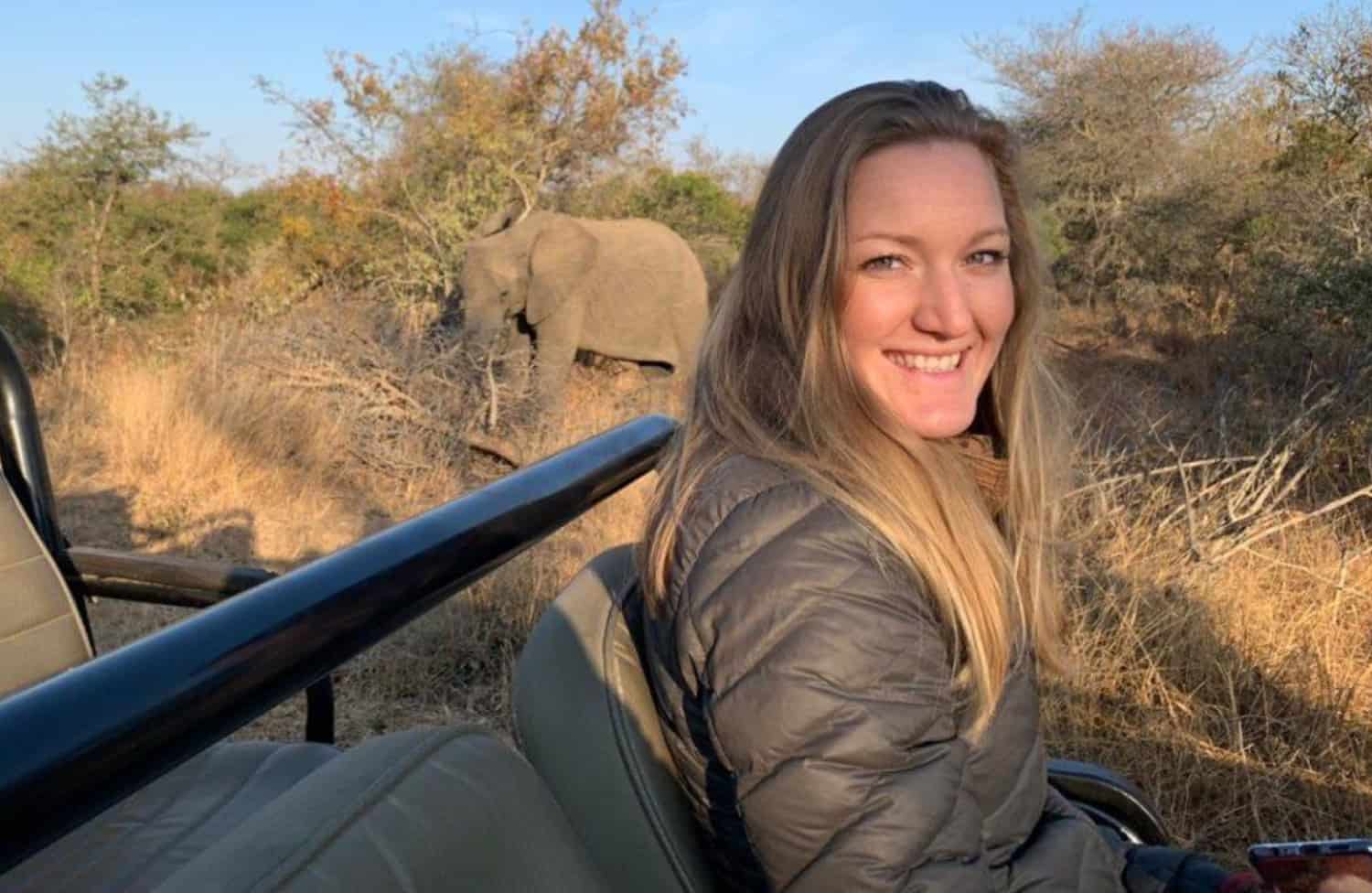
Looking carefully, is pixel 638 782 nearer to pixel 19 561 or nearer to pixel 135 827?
pixel 135 827

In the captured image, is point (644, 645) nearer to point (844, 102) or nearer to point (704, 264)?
point (844, 102)

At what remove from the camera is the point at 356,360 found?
258 inches

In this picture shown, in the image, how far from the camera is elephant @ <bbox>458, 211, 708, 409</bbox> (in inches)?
349

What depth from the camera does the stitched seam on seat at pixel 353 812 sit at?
63cm

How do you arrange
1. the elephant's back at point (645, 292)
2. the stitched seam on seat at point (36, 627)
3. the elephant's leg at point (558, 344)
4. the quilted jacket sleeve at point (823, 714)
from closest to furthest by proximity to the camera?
the quilted jacket sleeve at point (823, 714) → the stitched seam on seat at point (36, 627) → the elephant's leg at point (558, 344) → the elephant's back at point (645, 292)

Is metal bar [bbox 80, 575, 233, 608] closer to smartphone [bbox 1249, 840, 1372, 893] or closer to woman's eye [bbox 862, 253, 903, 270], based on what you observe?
woman's eye [bbox 862, 253, 903, 270]

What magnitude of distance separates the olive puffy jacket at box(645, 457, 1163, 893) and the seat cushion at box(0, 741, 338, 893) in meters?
0.60

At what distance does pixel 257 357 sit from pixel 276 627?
623 centimetres

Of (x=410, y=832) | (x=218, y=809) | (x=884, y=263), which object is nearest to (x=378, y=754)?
(x=410, y=832)

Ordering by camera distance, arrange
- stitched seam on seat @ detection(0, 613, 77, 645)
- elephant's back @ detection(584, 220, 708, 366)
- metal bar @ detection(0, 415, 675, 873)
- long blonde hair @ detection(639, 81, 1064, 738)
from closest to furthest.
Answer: metal bar @ detection(0, 415, 675, 873), long blonde hair @ detection(639, 81, 1064, 738), stitched seam on seat @ detection(0, 613, 77, 645), elephant's back @ detection(584, 220, 708, 366)

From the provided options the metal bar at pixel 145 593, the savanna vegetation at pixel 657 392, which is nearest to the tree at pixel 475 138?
the savanna vegetation at pixel 657 392

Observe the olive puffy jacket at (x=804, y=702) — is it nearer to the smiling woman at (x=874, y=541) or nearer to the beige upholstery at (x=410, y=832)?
the smiling woman at (x=874, y=541)

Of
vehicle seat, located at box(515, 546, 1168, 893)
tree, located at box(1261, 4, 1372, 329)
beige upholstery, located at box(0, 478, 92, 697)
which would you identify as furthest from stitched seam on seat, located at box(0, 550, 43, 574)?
tree, located at box(1261, 4, 1372, 329)

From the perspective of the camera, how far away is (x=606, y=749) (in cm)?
100
